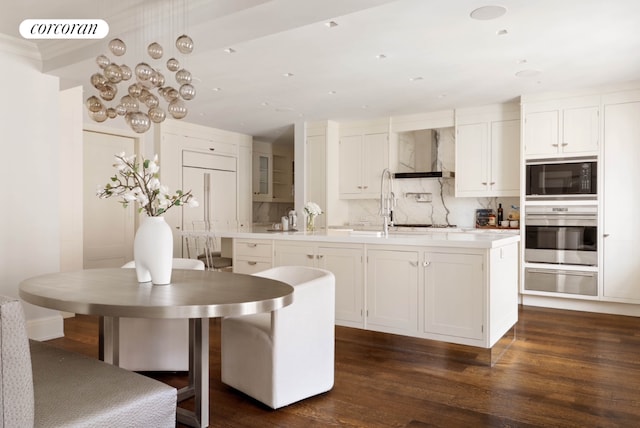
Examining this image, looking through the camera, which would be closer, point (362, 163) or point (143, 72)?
point (143, 72)

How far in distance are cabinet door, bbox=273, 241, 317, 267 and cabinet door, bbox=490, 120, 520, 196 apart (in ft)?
9.66

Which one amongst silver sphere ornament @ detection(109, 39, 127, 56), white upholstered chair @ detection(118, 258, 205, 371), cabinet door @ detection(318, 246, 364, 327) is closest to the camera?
silver sphere ornament @ detection(109, 39, 127, 56)

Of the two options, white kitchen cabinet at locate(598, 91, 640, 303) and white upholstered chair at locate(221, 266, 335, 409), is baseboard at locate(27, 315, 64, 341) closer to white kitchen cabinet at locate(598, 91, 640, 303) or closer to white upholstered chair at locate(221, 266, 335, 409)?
white upholstered chair at locate(221, 266, 335, 409)

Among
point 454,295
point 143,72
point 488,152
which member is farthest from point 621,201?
point 143,72

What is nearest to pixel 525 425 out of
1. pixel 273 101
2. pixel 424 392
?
pixel 424 392

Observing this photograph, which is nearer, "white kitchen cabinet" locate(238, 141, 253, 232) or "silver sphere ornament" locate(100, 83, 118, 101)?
"silver sphere ornament" locate(100, 83, 118, 101)

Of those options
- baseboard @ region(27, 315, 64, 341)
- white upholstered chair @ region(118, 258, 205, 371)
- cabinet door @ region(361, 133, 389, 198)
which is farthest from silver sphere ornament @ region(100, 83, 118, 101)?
cabinet door @ region(361, 133, 389, 198)

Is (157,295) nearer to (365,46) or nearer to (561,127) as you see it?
(365,46)

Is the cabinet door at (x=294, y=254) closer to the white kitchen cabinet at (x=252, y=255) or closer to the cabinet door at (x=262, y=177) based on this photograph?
the white kitchen cabinet at (x=252, y=255)

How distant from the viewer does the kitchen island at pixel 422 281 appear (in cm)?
313

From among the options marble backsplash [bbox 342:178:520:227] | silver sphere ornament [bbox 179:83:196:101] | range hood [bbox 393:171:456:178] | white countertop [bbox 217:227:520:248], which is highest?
silver sphere ornament [bbox 179:83:196:101]

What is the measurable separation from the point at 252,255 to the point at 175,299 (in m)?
2.41

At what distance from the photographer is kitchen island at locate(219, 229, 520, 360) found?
3127 mm

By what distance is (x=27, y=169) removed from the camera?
3781mm
